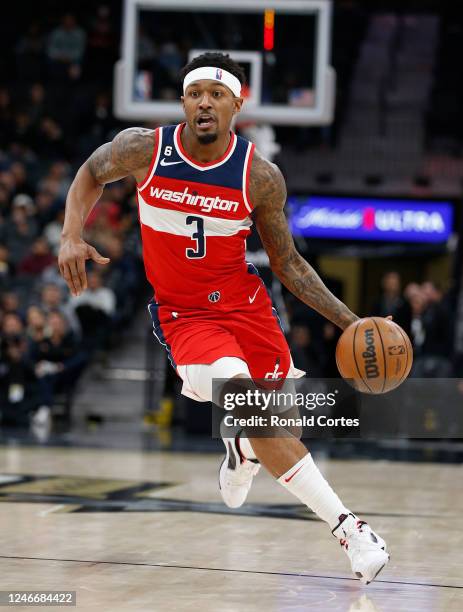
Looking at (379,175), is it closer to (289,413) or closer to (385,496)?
(385,496)

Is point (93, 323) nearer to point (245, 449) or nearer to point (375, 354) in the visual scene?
point (245, 449)

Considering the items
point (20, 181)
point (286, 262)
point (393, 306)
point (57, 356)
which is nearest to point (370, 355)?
point (286, 262)

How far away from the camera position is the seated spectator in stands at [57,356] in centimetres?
1278

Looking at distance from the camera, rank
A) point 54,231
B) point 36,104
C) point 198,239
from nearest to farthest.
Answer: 1. point 198,239
2. point 54,231
3. point 36,104

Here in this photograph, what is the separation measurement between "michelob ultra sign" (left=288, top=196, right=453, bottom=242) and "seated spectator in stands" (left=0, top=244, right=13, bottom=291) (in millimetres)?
4843

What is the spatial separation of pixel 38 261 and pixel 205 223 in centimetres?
977

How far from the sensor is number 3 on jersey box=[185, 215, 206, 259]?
498cm

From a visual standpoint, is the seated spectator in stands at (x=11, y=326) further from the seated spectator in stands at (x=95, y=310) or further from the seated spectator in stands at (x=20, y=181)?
the seated spectator in stands at (x=20, y=181)

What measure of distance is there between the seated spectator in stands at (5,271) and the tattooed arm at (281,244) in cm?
917

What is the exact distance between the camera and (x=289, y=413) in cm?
504

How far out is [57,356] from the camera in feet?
42.2

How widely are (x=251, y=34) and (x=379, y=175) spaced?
7.23 meters

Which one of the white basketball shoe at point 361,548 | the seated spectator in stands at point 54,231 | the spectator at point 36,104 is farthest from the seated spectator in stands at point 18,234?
the white basketball shoe at point 361,548

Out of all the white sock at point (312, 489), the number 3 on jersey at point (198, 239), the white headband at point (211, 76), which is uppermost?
the white headband at point (211, 76)
